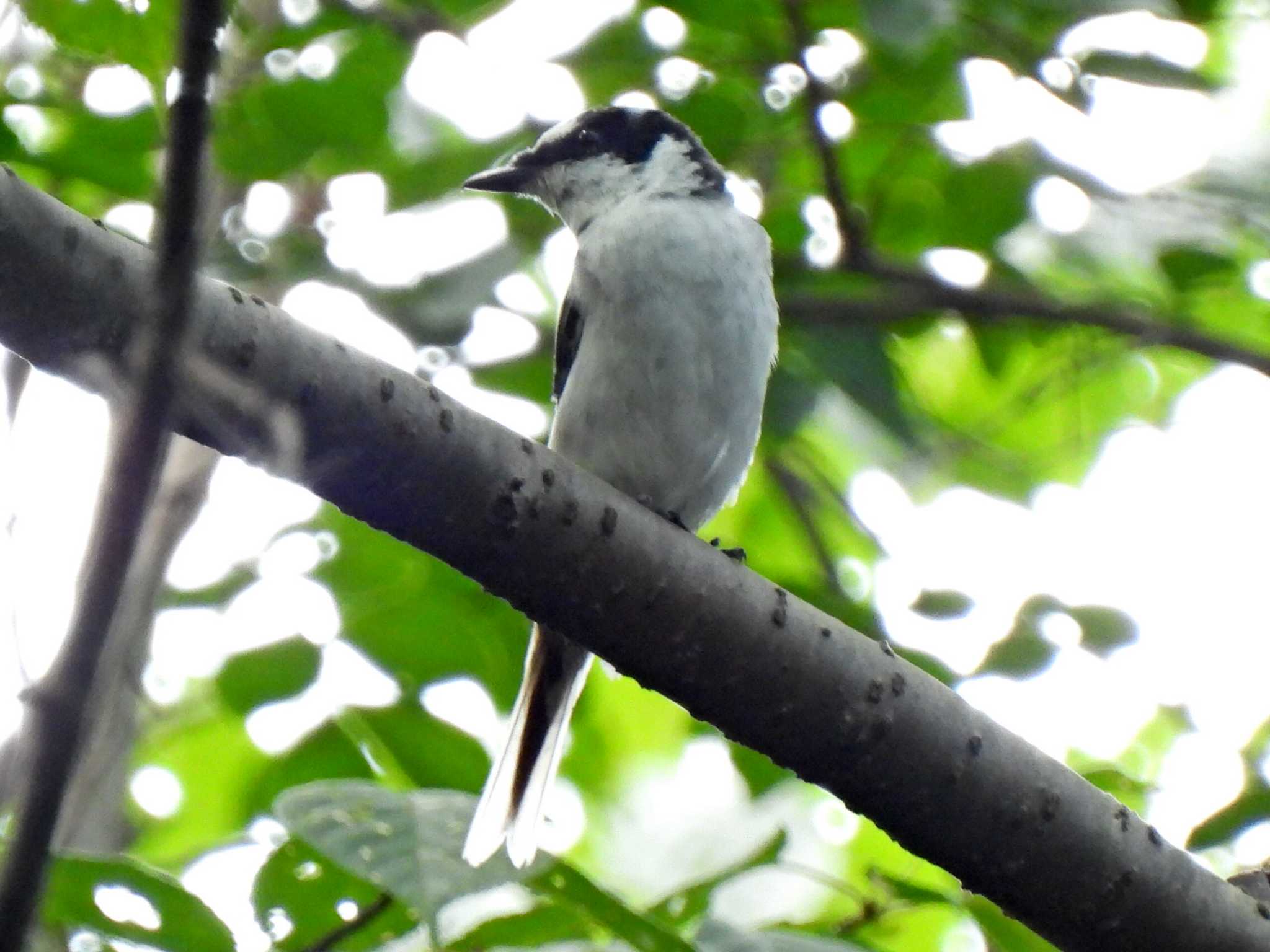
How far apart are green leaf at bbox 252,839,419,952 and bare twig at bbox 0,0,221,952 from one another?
1.37 meters

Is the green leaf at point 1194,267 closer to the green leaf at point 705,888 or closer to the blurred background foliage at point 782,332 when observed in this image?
the blurred background foliage at point 782,332

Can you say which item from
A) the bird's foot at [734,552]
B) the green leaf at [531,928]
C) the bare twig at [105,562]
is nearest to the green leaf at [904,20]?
the bird's foot at [734,552]

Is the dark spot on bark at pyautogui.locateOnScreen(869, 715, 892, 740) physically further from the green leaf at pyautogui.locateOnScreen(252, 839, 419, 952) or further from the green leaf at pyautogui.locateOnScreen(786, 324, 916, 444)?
the green leaf at pyautogui.locateOnScreen(786, 324, 916, 444)

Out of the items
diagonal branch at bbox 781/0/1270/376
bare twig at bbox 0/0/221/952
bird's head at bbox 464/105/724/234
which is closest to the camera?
bare twig at bbox 0/0/221/952

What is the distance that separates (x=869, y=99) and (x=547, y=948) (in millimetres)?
2260

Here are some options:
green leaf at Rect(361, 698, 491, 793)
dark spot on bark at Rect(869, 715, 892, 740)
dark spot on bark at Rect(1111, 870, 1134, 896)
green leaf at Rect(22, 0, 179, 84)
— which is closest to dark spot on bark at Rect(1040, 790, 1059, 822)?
dark spot on bark at Rect(1111, 870, 1134, 896)

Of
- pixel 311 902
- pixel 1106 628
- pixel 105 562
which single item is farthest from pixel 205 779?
pixel 105 562

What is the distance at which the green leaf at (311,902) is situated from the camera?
7.54 ft

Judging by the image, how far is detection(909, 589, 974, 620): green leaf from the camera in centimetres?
305

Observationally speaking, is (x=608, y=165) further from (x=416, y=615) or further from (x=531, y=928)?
(x=531, y=928)

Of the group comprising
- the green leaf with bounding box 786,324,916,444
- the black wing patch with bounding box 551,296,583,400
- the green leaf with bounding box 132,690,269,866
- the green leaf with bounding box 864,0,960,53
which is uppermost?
the green leaf with bounding box 864,0,960,53

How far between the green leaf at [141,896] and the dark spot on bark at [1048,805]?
4.03 ft

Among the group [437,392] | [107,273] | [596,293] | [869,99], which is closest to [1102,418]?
[869,99]

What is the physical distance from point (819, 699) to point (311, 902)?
85 cm
